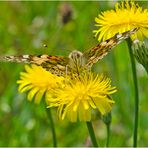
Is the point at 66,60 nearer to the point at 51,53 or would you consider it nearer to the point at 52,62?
the point at 52,62

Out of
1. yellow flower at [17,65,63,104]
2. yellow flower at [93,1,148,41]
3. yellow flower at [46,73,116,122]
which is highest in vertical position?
yellow flower at [93,1,148,41]

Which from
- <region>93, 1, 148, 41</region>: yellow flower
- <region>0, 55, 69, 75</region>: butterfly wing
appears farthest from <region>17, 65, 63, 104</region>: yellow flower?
<region>93, 1, 148, 41</region>: yellow flower

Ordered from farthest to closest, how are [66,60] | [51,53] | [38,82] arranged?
[51,53]
[38,82]
[66,60]

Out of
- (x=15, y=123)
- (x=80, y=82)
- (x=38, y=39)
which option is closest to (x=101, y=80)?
(x=80, y=82)

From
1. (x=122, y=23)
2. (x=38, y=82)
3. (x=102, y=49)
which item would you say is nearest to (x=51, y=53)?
(x=38, y=82)

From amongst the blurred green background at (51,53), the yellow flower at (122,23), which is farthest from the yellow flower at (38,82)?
the blurred green background at (51,53)

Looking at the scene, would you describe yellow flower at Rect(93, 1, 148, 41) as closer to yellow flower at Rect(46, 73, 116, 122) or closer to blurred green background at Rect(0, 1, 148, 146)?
yellow flower at Rect(46, 73, 116, 122)
